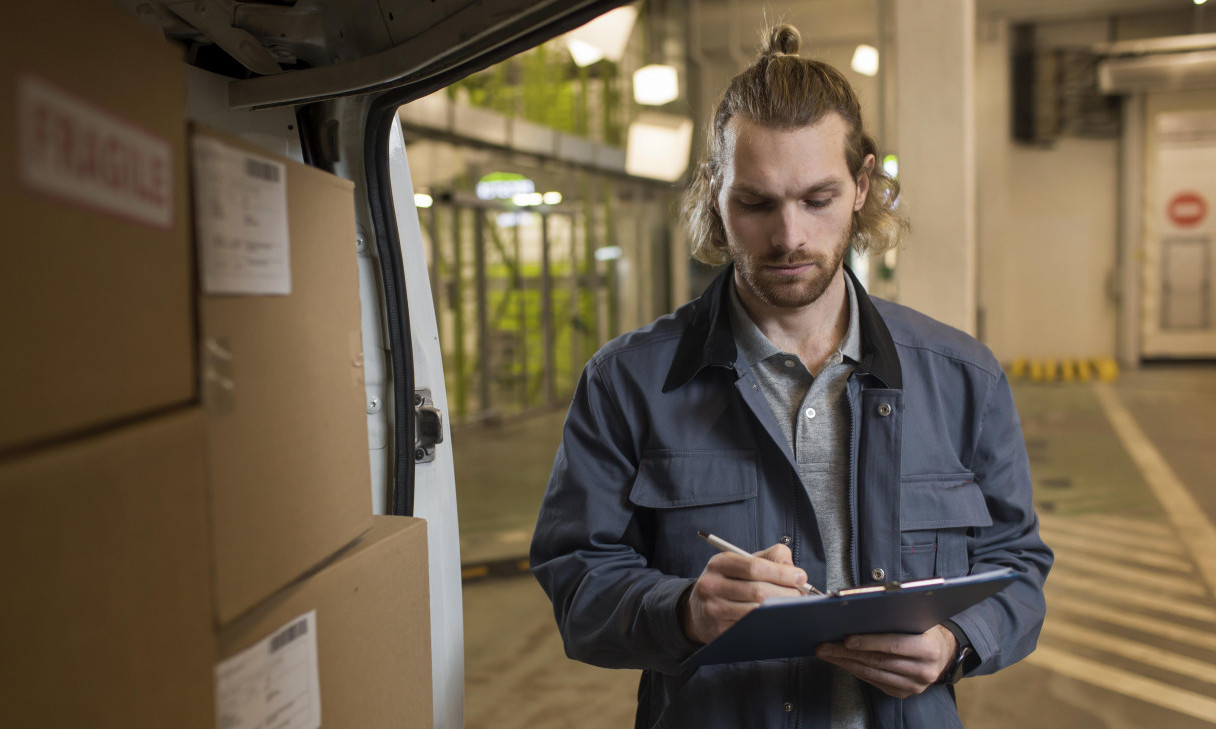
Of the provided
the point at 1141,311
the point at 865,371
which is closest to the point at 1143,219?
the point at 1141,311

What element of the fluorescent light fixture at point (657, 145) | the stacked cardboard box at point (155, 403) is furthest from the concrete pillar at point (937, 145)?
the fluorescent light fixture at point (657, 145)

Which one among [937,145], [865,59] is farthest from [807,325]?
[865,59]

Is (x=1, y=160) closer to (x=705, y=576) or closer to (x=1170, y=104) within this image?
(x=705, y=576)

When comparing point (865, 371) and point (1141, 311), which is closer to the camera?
→ point (865, 371)

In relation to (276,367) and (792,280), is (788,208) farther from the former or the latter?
(276,367)

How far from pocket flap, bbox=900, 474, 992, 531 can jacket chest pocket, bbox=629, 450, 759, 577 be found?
24cm

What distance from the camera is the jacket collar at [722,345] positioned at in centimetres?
140

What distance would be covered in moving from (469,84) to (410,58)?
24.6ft

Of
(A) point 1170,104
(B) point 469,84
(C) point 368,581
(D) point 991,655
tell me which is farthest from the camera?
(A) point 1170,104

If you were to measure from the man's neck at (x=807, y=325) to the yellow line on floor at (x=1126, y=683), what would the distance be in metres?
2.56

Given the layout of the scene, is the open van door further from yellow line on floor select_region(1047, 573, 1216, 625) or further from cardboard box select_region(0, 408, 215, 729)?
yellow line on floor select_region(1047, 573, 1216, 625)

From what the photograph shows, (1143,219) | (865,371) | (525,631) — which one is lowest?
(525,631)

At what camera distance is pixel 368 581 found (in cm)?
99

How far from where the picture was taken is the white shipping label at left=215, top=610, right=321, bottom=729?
2.48 feet
